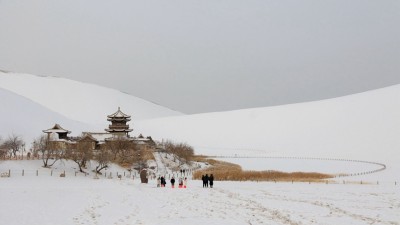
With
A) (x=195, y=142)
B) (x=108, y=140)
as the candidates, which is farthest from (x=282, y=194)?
(x=195, y=142)

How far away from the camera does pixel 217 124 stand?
94.8 metres

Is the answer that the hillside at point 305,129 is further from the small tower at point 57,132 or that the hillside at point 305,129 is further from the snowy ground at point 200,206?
the snowy ground at point 200,206

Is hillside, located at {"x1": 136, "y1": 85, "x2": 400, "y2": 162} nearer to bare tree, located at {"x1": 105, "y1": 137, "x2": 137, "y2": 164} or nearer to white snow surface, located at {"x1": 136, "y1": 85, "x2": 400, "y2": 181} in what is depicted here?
white snow surface, located at {"x1": 136, "y1": 85, "x2": 400, "y2": 181}

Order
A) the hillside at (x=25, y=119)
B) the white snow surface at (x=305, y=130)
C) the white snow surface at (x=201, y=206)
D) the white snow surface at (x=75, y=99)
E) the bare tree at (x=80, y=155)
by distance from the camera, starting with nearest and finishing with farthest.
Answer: the white snow surface at (x=201, y=206), the bare tree at (x=80, y=155), the white snow surface at (x=305, y=130), the hillside at (x=25, y=119), the white snow surface at (x=75, y=99)

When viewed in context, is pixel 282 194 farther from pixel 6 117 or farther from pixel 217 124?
pixel 217 124

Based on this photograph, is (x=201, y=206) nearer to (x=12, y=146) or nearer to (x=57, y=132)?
(x=12, y=146)

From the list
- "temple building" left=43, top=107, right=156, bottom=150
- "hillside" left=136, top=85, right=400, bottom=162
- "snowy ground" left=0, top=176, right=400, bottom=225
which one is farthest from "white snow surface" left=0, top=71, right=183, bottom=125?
"snowy ground" left=0, top=176, right=400, bottom=225

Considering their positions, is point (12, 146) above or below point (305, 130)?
below

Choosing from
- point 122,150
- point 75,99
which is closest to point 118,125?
point 122,150

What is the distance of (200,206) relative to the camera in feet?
54.7

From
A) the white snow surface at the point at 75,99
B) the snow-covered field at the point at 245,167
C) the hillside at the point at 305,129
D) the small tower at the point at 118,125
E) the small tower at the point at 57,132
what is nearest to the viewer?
the snow-covered field at the point at 245,167

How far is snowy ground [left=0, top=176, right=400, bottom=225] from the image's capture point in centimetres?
1370

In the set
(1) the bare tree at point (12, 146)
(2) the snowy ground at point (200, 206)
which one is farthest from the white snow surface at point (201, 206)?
(1) the bare tree at point (12, 146)

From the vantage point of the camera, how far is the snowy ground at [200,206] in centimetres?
1370
